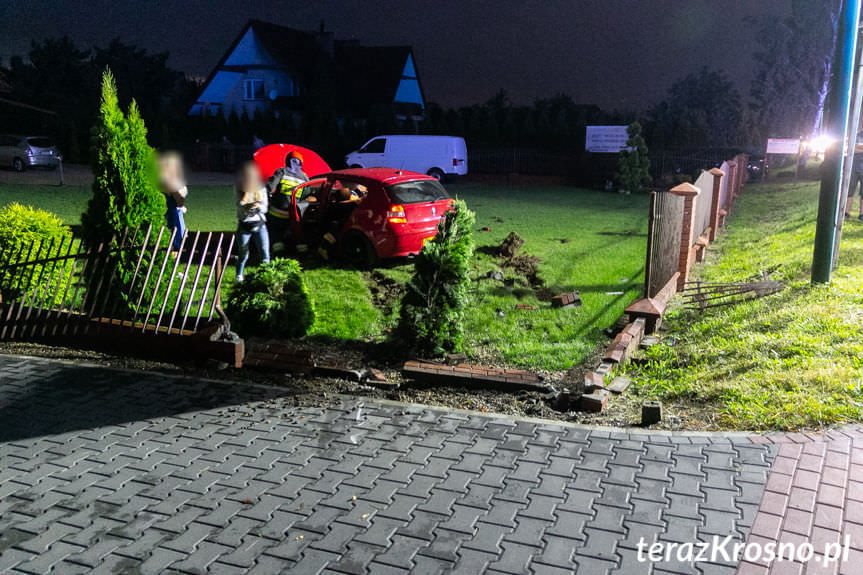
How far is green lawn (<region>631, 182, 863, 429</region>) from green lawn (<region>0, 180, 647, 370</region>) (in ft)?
3.33

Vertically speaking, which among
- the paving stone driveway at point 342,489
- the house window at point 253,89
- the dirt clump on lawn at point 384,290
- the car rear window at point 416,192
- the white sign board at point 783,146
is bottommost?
the paving stone driveway at point 342,489

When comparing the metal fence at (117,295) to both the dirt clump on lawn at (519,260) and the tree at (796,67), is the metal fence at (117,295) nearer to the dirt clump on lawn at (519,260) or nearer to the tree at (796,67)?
the dirt clump on lawn at (519,260)

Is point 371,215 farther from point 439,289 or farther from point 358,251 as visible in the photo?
point 439,289

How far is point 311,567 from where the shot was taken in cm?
350

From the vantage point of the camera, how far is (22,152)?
1101 inches

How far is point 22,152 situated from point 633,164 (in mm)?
25574

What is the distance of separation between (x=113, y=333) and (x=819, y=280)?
8.35 metres

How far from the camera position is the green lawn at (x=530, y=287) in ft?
24.8

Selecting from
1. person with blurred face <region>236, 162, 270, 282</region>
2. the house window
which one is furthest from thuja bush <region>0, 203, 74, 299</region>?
the house window

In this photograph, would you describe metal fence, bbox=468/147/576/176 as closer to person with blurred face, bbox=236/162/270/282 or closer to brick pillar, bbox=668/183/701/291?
brick pillar, bbox=668/183/701/291

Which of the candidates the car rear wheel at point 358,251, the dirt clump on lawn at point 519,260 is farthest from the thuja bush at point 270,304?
the dirt clump on lawn at point 519,260

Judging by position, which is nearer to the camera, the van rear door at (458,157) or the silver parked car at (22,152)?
the silver parked car at (22,152)

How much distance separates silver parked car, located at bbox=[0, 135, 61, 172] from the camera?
28.0 metres

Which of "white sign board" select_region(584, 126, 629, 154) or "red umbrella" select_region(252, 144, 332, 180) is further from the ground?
"white sign board" select_region(584, 126, 629, 154)
